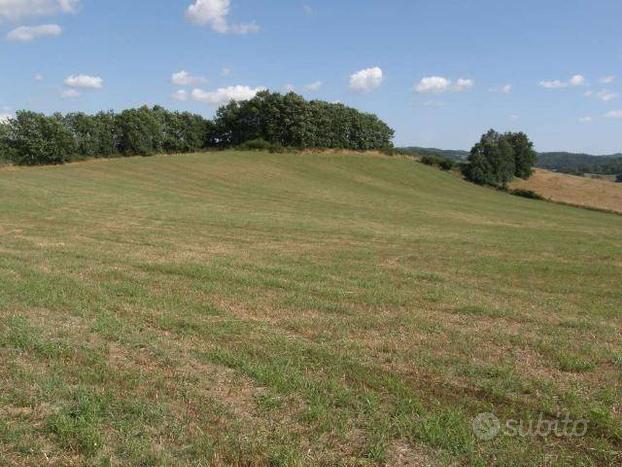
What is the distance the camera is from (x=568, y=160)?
6816 inches

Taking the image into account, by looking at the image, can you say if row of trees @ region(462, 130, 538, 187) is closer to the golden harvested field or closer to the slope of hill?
the golden harvested field

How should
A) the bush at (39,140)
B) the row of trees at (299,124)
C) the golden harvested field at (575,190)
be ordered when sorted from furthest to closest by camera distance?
the row of trees at (299,124)
the golden harvested field at (575,190)
the bush at (39,140)

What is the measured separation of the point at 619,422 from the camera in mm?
5391

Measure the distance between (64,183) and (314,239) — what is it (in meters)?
25.0

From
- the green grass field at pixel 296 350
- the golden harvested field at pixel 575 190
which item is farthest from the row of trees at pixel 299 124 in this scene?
the green grass field at pixel 296 350

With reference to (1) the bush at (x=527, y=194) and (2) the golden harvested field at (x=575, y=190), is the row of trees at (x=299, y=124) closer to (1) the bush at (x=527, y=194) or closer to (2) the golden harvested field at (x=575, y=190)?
(2) the golden harvested field at (x=575, y=190)

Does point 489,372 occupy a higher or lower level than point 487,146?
lower

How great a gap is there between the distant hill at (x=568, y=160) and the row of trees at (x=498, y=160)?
4217 millimetres

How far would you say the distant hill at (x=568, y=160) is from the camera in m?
97.0

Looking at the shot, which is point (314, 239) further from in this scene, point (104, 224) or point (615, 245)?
point (615, 245)

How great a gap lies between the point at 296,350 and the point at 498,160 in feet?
Answer: 261

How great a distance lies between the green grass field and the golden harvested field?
54889 mm

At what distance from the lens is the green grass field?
191 inches

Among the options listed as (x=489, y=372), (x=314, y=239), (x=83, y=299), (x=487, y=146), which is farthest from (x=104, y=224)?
(x=487, y=146)
